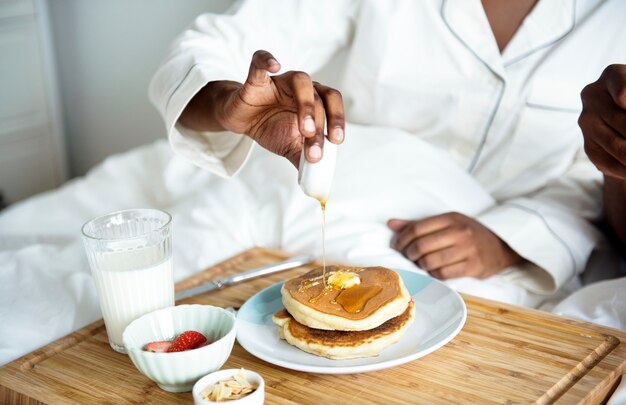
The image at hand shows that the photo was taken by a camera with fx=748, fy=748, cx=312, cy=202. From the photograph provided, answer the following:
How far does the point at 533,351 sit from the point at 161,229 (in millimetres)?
566

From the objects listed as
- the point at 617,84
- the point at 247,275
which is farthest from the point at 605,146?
the point at 247,275

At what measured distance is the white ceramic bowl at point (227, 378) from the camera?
0.88m

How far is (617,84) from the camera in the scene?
110 cm

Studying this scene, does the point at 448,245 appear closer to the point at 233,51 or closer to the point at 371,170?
the point at 371,170

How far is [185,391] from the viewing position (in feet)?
3.22

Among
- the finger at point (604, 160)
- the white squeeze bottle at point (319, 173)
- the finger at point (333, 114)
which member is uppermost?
the finger at point (333, 114)

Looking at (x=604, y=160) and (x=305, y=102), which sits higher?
(x=305, y=102)

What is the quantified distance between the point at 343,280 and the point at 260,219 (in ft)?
1.57

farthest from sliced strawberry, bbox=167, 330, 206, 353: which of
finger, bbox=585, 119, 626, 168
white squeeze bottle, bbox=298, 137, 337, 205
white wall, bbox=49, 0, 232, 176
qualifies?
white wall, bbox=49, 0, 232, 176

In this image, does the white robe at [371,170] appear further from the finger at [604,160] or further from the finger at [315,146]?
the finger at [315,146]

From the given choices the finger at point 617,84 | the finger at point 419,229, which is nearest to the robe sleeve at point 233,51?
the finger at point 419,229

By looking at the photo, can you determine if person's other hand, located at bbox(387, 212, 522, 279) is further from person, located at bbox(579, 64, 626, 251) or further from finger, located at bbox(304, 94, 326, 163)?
finger, located at bbox(304, 94, 326, 163)

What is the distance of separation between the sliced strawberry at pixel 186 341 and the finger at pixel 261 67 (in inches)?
15.8

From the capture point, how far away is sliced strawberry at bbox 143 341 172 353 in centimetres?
97
